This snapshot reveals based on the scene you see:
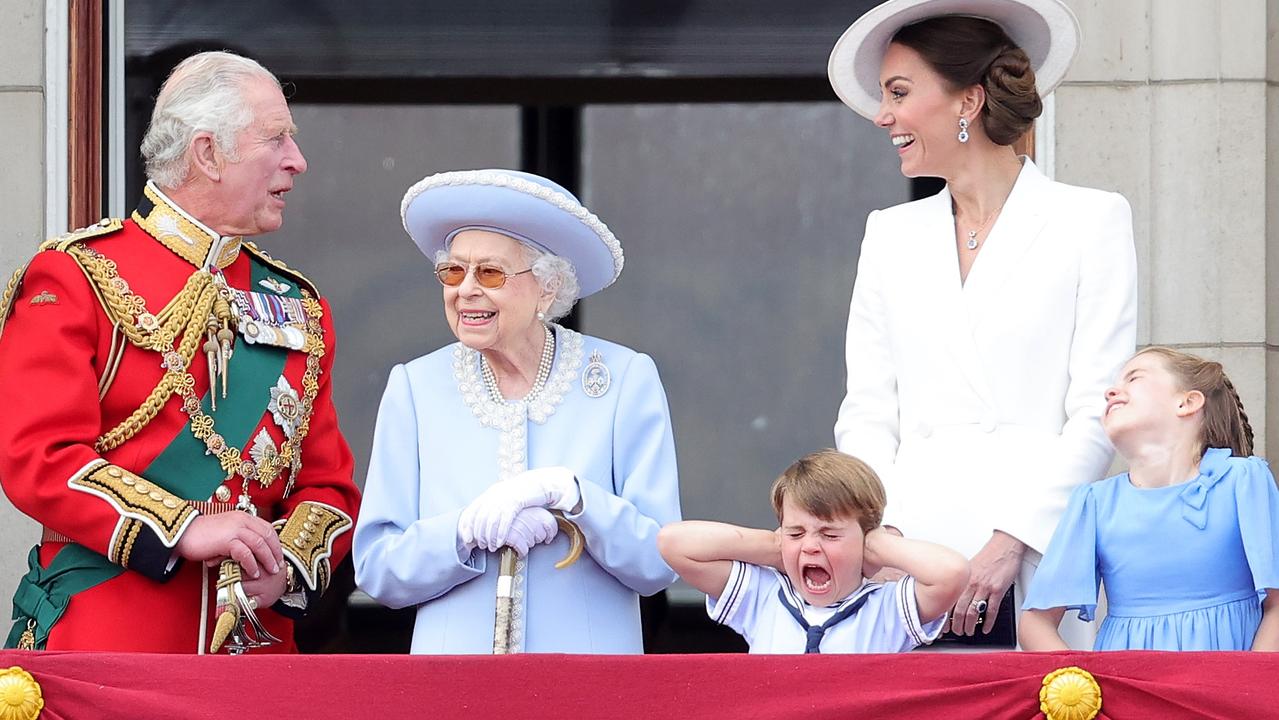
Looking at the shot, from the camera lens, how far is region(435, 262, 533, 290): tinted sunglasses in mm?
3379

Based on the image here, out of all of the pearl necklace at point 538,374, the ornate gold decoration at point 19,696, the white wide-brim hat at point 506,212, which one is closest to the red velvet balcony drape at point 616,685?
the ornate gold decoration at point 19,696

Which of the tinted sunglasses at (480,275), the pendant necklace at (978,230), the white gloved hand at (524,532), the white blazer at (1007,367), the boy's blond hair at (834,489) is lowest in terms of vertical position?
the white gloved hand at (524,532)

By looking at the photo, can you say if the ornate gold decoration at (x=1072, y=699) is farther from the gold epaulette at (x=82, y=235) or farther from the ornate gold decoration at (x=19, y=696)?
the gold epaulette at (x=82, y=235)

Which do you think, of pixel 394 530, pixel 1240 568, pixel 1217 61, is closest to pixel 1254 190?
pixel 1217 61

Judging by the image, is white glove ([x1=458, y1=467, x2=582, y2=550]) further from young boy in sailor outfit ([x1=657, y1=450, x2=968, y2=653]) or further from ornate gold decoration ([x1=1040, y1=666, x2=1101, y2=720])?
ornate gold decoration ([x1=1040, y1=666, x2=1101, y2=720])

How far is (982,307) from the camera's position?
3.43 meters

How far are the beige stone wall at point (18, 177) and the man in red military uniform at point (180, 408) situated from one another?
4.17 ft

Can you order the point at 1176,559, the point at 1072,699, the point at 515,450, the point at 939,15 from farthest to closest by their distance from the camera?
the point at 939,15 → the point at 515,450 → the point at 1176,559 → the point at 1072,699

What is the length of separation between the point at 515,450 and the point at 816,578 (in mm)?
585

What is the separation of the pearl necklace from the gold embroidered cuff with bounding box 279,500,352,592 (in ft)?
1.35

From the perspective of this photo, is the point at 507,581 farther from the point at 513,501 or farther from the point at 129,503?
the point at 129,503

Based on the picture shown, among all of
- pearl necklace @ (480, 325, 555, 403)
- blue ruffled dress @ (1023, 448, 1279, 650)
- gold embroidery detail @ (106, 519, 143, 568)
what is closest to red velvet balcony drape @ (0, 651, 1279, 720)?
blue ruffled dress @ (1023, 448, 1279, 650)

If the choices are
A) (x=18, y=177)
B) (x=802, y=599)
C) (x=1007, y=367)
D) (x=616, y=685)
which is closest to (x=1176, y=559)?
(x=1007, y=367)

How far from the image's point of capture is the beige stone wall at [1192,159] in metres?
4.73
